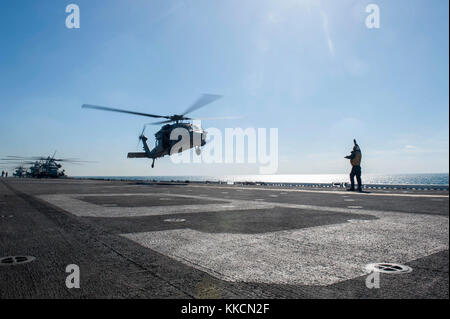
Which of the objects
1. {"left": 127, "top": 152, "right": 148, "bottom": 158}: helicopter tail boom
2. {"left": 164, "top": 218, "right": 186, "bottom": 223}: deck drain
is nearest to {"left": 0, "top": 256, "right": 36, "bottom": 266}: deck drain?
{"left": 164, "top": 218, "right": 186, "bottom": 223}: deck drain

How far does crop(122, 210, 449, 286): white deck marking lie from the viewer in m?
3.62

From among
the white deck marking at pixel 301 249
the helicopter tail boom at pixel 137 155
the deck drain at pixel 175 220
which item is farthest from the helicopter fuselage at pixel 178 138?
the white deck marking at pixel 301 249

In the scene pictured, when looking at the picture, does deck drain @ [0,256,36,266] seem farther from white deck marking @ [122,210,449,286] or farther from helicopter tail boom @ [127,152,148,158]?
helicopter tail boom @ [127,152,148,158]

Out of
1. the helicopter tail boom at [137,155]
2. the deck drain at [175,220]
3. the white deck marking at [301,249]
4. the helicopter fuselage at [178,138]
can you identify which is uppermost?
the helicopter fuselage at [178,138]

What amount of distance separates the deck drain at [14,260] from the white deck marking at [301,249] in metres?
1.66

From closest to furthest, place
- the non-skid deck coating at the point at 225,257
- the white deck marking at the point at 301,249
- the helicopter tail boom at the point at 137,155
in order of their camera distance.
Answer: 1. the non-skid deck coating at the point at 225,257
2. the white deck marking at the point at 301,249
3. the helicopter tail boom at the point at 137,155

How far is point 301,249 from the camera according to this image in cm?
475

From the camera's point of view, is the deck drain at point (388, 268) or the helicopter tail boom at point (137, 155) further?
the helicopter tail boom at point (137, 155)

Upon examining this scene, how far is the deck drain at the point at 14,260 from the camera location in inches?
158

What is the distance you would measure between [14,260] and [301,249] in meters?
4.39

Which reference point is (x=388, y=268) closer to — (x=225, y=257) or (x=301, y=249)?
(x=301, y=249)

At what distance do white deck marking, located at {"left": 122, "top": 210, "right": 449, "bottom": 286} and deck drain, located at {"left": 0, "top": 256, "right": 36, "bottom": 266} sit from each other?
166cm

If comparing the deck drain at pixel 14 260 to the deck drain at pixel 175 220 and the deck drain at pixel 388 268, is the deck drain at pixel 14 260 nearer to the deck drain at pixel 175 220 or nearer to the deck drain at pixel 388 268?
the deck drain at pixel 175 220
